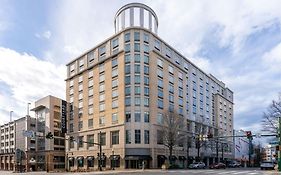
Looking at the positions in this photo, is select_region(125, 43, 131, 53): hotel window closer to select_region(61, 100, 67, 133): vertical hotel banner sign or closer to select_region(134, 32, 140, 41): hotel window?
select_region(134, 32, 140, 41): hotel window

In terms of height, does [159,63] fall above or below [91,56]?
below

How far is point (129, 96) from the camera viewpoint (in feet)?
263

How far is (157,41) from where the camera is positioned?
286 feet

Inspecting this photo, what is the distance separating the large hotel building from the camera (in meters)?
79.4

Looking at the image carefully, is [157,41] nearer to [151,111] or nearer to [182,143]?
[151,111]

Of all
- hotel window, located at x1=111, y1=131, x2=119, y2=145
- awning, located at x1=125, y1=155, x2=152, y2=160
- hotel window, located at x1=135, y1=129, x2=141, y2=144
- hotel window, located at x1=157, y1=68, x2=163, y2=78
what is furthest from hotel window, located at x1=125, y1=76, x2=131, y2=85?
awning, located at x1=125, y1=155, x2=152, y2=160

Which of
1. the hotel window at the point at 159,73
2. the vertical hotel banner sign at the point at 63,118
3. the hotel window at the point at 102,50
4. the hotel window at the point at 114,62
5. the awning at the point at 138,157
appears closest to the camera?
the awning at the point at 138,157

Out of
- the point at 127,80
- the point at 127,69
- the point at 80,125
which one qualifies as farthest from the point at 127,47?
the point at 80,125

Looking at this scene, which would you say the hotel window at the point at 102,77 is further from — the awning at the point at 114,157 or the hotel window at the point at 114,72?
the awning at the point at 114,157

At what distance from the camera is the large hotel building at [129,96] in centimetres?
7938

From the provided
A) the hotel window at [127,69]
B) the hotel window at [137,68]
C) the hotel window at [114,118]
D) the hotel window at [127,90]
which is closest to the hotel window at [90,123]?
the hotel window at [114,118]

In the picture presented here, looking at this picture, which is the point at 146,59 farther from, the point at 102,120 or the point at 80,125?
the point at 80,125

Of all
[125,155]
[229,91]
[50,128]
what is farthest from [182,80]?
[229,91]

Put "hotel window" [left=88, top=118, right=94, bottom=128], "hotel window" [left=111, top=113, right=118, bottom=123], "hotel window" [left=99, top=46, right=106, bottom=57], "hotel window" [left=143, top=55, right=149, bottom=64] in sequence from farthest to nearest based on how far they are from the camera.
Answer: "hotel window" [left=88, top=118, right=94, bottom=128], "hotel window" [left=99, top=46, right=106, bottom=57], "hotel window" [left=111, top=113, right=118, bottom=123], "hotel window" [left=143, top=55, right=149, bottom=64]
